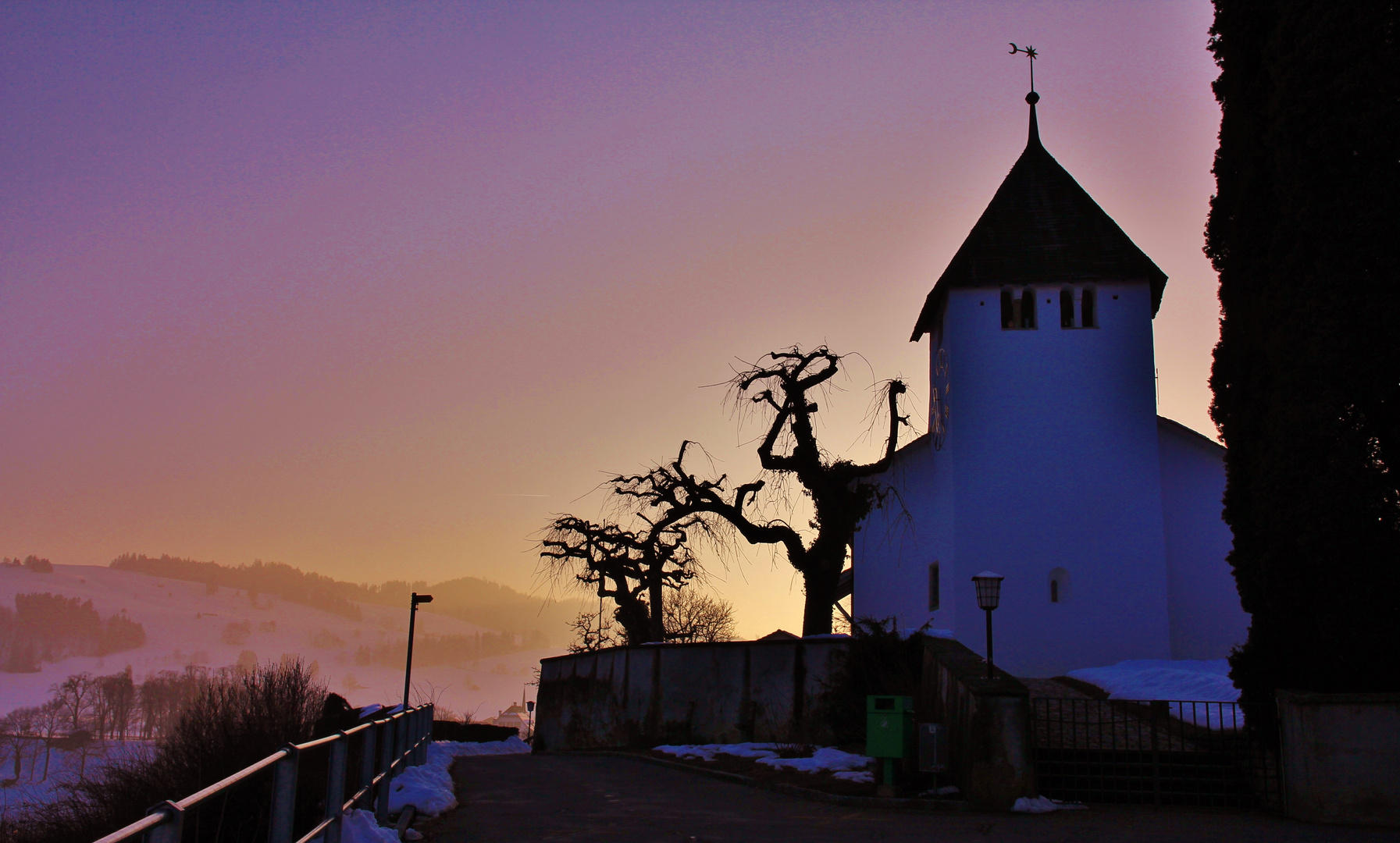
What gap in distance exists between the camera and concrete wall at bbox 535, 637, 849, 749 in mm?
20484

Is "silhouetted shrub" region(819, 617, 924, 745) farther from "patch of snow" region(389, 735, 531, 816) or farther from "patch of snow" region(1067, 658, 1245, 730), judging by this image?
"patch of snow" region(389, 735, 531, 816)

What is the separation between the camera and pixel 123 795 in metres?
11.8

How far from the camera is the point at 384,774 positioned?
999cm

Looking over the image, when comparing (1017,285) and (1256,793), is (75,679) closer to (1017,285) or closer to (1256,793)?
(1017,285)

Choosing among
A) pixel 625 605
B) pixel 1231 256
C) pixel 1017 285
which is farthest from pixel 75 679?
pixel 1231 256

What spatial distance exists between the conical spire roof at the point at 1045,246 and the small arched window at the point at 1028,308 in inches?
12.8

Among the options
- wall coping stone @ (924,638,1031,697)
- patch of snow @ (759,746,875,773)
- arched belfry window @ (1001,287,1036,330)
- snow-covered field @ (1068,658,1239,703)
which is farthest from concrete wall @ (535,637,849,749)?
arched belfry window @ (1001,287,1036,330)

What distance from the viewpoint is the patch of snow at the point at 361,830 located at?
25.2 ft

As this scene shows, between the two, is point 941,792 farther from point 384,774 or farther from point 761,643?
point 761,643

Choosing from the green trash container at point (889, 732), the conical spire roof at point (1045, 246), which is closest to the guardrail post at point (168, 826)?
the green trash container at point (889, 732)

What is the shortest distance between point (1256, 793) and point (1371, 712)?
1.75 m

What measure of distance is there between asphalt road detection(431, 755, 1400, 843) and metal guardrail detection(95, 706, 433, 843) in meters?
0.77

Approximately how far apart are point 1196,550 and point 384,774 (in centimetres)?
2294

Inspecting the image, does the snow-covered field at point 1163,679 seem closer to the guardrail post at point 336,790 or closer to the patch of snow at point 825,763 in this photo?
the patch of snow at point 825,763
